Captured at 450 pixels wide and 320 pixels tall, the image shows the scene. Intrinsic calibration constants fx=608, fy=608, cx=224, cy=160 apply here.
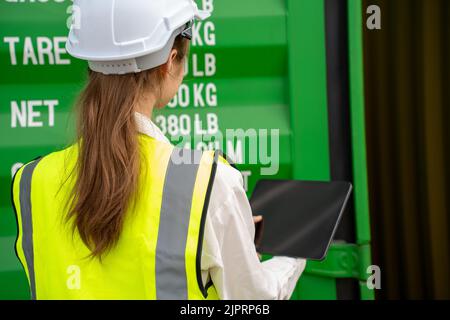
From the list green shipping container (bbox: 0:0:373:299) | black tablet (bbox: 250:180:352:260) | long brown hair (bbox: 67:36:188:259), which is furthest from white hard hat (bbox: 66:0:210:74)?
green shipping container (bbox: 0:0:373:299)

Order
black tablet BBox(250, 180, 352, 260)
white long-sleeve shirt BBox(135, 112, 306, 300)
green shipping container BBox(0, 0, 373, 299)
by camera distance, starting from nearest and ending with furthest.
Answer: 1. white long-sleeve shirt BBox(135, 112, 306, 300)
2. black tablet BBox(250, 180, 352, 260)
3. green shipping container BBox(0, 0, 373, 299)

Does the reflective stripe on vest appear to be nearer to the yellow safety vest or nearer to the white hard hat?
the yellow safety vest

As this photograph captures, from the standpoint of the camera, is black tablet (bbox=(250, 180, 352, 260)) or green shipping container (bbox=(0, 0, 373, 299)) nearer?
black tablet (bbox=(250, 180, 352, 260))

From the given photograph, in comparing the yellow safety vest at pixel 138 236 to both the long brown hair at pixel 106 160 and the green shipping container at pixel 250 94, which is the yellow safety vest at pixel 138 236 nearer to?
the long brown hair at pixel 106 160

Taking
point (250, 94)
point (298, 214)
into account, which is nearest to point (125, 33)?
point (298, 214)

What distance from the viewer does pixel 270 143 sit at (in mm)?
2006

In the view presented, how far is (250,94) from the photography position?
6.60ft

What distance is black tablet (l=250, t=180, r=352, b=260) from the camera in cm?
150

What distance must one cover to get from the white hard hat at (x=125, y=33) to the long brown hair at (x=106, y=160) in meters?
0.03

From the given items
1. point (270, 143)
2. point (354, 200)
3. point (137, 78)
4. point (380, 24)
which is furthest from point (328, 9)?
point (137, 78)

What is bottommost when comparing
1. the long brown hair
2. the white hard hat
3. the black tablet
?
the black tablet

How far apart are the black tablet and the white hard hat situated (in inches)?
22.0

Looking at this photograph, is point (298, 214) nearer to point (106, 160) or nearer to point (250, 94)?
point (250, 94)
